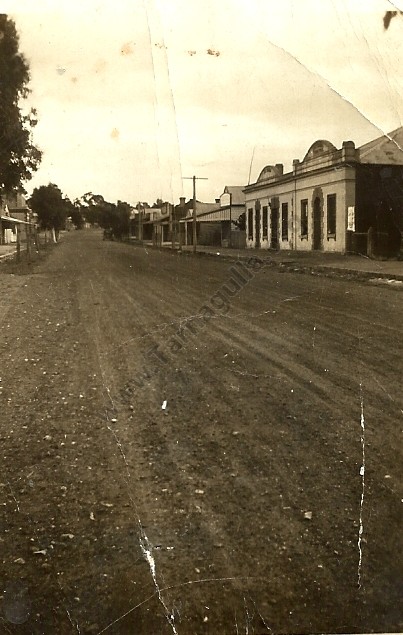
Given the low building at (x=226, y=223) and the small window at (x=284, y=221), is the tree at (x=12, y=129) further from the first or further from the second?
the low building at (x=226, y=223)

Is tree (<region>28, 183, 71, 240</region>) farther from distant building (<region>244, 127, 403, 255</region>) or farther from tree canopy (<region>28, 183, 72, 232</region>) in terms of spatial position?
distant building (<region>244, 127, 403, 255</region>)

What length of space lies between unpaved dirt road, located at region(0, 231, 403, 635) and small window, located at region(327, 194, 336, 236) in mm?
22961

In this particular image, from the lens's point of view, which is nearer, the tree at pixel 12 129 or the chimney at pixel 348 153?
the tree at pixel 12 129

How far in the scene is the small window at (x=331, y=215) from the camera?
29964 millimetres

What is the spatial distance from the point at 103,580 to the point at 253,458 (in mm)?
1546

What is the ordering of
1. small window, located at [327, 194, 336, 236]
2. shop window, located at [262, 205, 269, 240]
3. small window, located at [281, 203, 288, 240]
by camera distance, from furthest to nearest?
shop window, located at [262, 205, 269, 240], small window, located at [281, 203, 288, 240], small window, located at [327, 194, 336, 236]

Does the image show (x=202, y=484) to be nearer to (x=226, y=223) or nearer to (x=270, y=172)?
(x=270, y=172)

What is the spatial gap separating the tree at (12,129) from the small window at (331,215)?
1409 cm

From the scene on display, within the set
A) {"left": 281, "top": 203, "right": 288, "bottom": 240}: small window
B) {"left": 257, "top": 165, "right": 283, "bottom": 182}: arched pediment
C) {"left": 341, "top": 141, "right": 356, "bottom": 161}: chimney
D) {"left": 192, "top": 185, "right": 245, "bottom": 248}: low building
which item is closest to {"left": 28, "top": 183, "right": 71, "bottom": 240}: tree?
{"left": 192, "top": 185, "right": 245, "bottom": 248}: low building

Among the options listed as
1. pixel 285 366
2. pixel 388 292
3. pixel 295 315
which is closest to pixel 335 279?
pixel 388 292

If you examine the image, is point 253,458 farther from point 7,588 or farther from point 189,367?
point 189,367

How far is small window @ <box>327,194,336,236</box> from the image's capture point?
30.0m

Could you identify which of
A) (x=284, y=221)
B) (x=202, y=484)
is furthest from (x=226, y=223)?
(x=202, y=484)

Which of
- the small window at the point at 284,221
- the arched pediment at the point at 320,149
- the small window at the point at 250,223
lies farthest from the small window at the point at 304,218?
the small window at the point at 250,223
